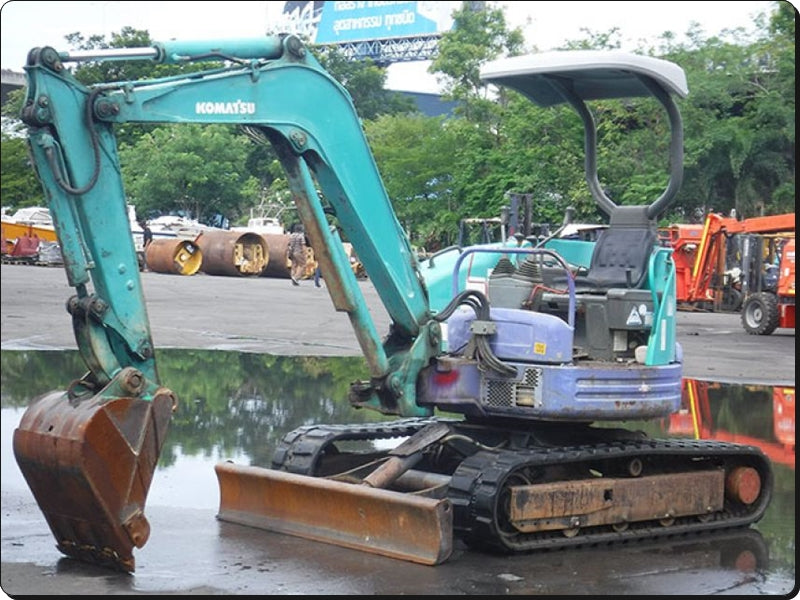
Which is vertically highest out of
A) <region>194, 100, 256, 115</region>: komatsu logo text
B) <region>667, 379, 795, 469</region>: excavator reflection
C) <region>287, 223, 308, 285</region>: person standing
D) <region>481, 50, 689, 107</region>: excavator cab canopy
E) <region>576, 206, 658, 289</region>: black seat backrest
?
<region>481, 50, 689, 107</region>: excavator cab canopy

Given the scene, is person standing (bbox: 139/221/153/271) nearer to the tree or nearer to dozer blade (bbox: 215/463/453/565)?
the tree

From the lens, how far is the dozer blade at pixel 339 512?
912cm

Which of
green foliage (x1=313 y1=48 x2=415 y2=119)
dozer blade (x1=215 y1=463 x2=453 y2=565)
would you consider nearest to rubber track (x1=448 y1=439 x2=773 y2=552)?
dozer blade (x1=215 y1=463 x2=453 y2=565)

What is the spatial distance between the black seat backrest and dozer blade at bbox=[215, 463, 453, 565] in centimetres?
241

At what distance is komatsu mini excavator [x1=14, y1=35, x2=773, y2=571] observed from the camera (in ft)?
27.7

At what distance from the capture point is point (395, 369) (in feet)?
33.9

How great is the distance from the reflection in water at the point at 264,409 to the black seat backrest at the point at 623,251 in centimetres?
214

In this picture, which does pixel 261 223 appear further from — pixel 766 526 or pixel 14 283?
pixel 766 526

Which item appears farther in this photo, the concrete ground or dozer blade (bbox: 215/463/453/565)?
the concrete ground

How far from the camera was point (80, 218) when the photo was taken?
858cm

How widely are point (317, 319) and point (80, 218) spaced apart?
20.1m

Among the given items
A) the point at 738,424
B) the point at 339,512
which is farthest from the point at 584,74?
the point at 738,424

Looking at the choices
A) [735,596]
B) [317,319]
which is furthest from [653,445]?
[317,319]

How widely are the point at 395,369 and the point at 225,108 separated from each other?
2312 millimetres
